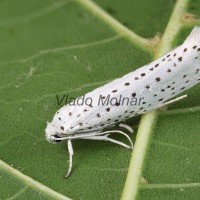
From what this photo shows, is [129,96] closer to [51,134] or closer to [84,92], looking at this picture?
[84,92]

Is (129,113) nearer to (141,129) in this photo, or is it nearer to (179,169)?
(141,129)

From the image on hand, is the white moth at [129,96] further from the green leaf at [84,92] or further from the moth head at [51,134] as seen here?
the green leaf at [84,92]

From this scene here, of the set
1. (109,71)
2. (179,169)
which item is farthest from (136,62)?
(179,169)

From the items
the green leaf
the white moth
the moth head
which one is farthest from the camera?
the moth head

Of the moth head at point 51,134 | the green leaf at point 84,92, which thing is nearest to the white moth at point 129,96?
the moth head at point 51,134

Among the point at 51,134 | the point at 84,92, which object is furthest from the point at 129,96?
the point at 51,134

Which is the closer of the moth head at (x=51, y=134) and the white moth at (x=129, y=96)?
the white moth at (x=129, y=96)

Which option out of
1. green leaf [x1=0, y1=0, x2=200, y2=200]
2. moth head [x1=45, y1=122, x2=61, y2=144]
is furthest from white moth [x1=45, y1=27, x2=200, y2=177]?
green leaf [x1=0, y1=0, x2=200, y2=200]

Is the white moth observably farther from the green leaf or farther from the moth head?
the green leaf
